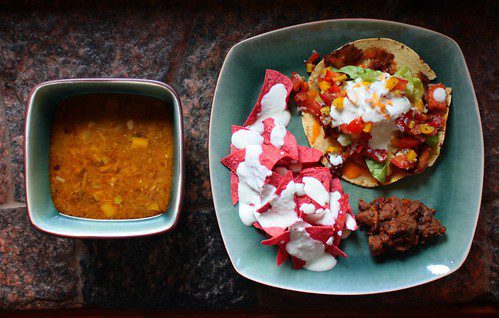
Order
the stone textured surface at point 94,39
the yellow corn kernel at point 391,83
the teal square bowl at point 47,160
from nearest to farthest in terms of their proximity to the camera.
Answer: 1. the teal square bowl at point 47,160
2. the yellow corn kernel at point 391,83
3. the stone textured surface at point 94,39

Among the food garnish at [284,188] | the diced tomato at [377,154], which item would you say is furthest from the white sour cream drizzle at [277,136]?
the diced tomato at [377,154]

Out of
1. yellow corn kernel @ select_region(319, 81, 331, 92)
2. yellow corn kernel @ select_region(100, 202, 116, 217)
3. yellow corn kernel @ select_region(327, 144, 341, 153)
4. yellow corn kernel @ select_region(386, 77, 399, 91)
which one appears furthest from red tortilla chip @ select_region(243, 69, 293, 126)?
yellow corn kernel @ select_region(100, 202, 116, 217)

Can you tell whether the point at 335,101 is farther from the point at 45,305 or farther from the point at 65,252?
the point at 45,305

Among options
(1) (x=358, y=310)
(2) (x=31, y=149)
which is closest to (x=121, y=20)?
(2) (x=31, y=149)

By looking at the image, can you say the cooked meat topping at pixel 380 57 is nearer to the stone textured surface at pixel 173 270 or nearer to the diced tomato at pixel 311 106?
the diced tomato at pixel 311 106

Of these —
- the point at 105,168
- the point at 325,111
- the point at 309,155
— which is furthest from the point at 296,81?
the point at 105,168
